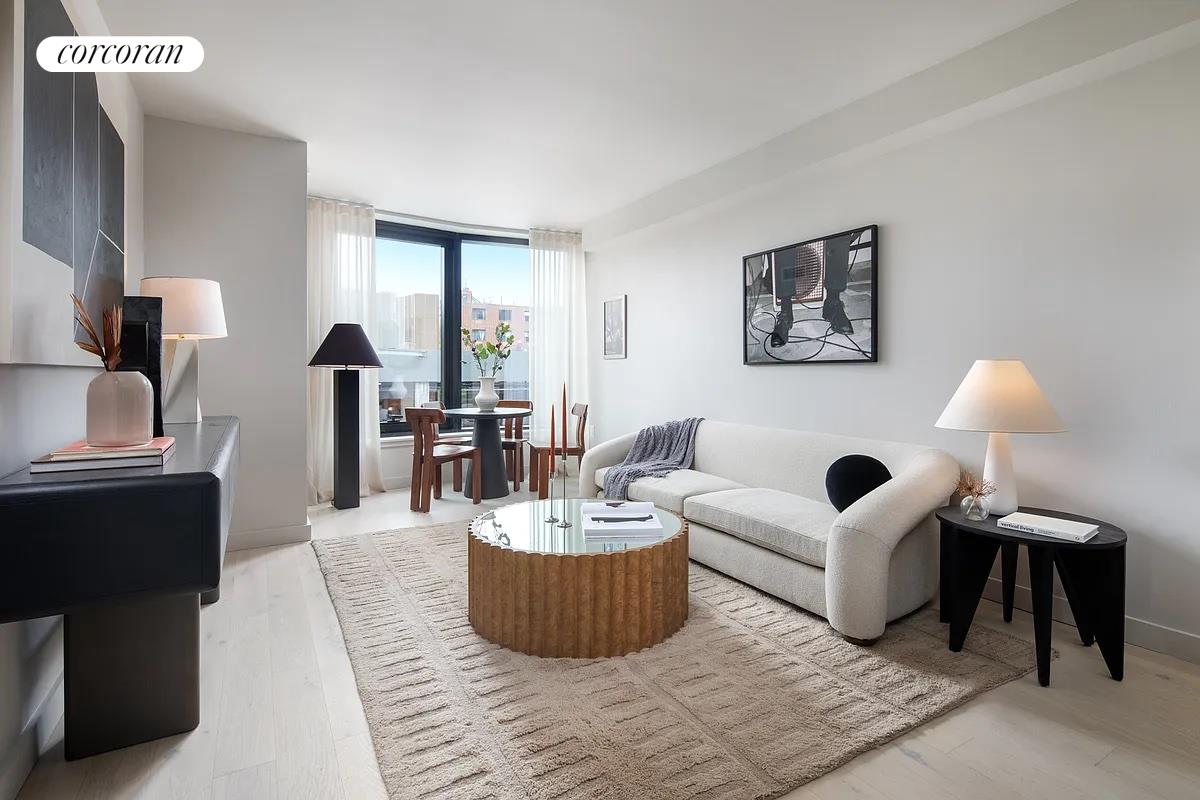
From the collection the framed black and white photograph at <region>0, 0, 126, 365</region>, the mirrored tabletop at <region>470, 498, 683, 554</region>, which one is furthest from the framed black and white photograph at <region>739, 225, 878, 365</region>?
the framed black and white photograph at <region>0, 0, 126, 365</region>

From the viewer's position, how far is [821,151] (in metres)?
3.61

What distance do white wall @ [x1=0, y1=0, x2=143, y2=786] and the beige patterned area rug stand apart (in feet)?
2.94

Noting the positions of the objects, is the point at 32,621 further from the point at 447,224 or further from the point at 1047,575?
the point at 447,224

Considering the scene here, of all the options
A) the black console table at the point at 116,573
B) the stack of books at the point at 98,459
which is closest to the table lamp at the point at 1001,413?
the black console table at the point at 116,573

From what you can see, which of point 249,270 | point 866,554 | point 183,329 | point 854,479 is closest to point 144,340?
point 183,329

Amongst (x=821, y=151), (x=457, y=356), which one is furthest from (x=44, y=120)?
(x=457, y=356)

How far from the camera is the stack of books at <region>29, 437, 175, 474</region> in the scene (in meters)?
1.54

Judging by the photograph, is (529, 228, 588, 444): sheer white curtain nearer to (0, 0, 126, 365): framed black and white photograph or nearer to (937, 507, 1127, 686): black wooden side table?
(0, 0, 126, 365): framed black and white photograph

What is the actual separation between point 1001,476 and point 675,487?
1.79m

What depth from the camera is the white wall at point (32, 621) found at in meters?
1.56

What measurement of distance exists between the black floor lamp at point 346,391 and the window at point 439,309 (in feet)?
3.27

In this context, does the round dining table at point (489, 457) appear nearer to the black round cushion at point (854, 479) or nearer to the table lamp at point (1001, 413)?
the black round cushion at point (854, 479)

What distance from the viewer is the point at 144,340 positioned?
2.45m

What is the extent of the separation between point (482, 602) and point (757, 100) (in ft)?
9.94
